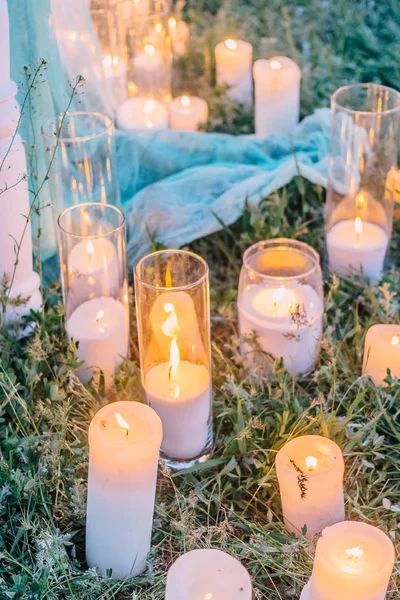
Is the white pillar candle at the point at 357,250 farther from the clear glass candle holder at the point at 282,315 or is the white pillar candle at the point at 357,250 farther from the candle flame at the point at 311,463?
the candle flame at the point at 311,463

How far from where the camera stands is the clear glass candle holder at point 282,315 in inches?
64.9

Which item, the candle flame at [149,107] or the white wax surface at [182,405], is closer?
the white wax surface at [182,405]

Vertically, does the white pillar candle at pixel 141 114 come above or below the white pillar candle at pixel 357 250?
above

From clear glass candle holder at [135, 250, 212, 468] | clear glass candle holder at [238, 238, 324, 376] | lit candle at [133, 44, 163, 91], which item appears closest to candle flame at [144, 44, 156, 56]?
lit candle at [133, 44, 163, 91]

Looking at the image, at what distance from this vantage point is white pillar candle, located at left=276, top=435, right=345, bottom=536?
4.25 ft

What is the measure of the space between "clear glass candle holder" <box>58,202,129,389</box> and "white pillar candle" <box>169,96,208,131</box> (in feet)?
2.75

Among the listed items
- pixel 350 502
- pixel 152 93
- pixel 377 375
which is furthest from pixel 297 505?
pixel 152 93

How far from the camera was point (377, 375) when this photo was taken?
1618 mm

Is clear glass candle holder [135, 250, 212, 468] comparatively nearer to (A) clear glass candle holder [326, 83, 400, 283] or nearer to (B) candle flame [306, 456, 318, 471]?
(B) candle flame [306, 456, 318, 471]

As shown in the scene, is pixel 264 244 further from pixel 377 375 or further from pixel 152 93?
pixel 152 93

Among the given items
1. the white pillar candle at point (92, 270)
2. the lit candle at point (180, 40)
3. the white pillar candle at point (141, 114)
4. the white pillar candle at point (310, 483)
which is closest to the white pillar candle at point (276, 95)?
the white pillar candle at point (141, 114)

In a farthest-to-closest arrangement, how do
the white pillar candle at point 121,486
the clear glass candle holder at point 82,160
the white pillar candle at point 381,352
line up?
1. the clear glass candle holder at point 82,160
2. the white pillar candle at point 381,352
3. the white pillar candle at point 121,486

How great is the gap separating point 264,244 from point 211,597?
85cm

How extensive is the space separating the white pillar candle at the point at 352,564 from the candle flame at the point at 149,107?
5.36ft
